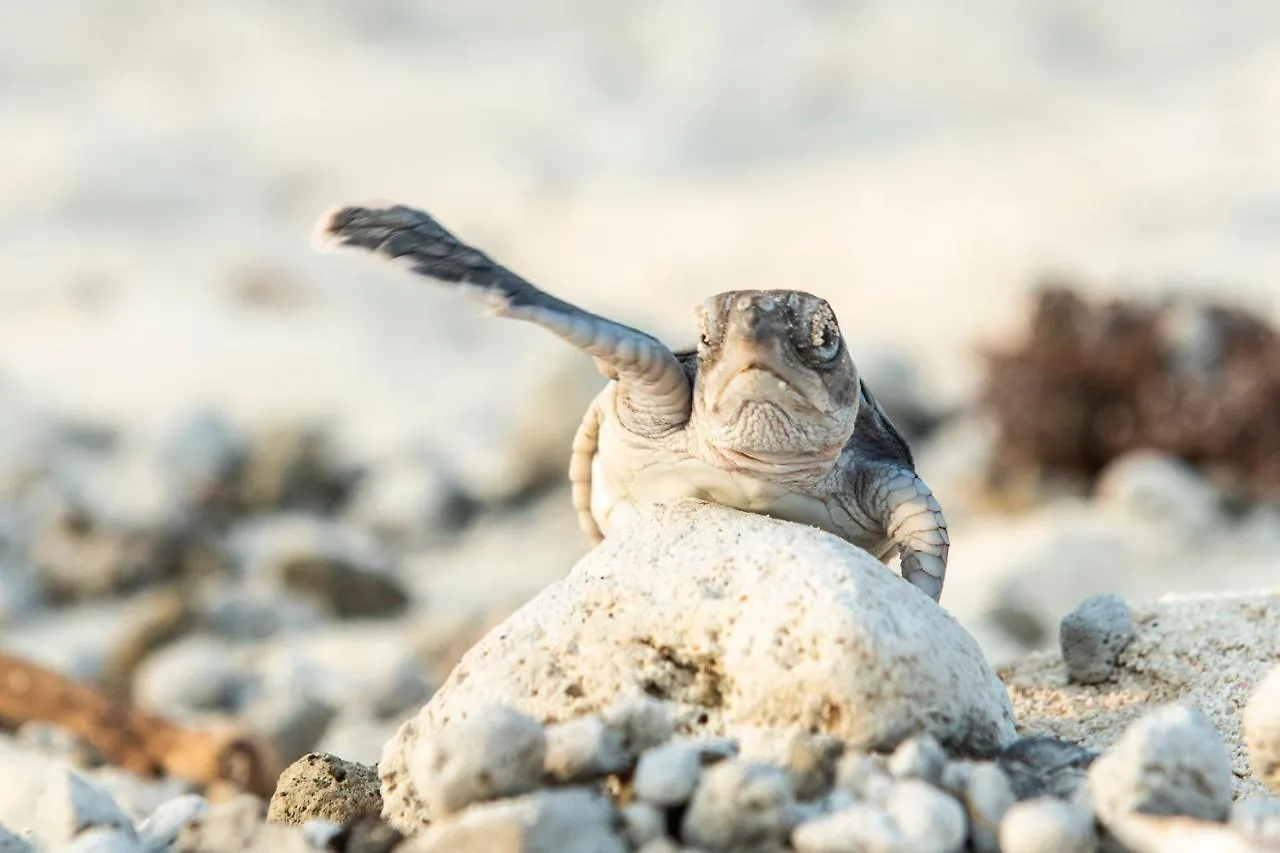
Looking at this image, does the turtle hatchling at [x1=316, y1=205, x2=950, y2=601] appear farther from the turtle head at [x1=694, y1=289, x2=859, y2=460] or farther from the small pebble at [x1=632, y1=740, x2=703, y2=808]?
the small pebble at [x1=632, y1=740, x2=703, y2=808]

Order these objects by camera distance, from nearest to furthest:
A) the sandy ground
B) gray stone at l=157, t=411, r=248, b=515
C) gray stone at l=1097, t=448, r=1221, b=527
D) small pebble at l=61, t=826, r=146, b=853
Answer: small pebble at l=61, t=826, r=146, b=853, gray stone at l=1097, t=448, r=1221, b=527, gray stone at l=157, t=411, r=248, b=515, the sandy ground

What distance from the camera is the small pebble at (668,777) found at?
4.51ft

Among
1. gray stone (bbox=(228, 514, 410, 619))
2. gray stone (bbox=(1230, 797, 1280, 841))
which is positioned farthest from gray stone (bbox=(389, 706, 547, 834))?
gray stone (bbox=(228, 514, 410, 619))

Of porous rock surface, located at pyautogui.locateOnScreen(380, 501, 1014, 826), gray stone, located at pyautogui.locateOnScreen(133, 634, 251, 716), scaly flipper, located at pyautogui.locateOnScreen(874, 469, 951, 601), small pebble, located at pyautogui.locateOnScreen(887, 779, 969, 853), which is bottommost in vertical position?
small pebble, located at pyautogui.locateOnScreen(887, 779, 969, 853)

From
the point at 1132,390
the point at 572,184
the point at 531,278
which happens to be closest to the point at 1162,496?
the point at 1132,390

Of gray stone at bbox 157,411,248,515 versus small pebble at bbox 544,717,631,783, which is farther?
gray stone at bbox 157,411,248,515

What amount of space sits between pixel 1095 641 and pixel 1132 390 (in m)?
4.43

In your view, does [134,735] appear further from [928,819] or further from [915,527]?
[928,819]

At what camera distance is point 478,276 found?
2037mm

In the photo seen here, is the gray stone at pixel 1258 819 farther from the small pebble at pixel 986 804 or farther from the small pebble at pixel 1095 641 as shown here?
the small pebble at pixel 1095 641

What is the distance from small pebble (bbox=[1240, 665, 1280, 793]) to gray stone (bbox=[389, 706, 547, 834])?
0.90m

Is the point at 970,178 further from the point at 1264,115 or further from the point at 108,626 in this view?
the point at 108,626

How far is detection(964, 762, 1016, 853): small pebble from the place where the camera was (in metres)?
1.36

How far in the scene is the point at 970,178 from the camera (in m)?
12.5
